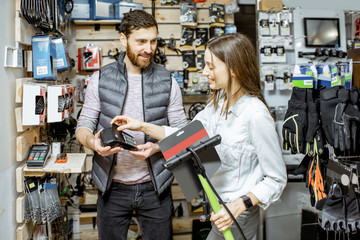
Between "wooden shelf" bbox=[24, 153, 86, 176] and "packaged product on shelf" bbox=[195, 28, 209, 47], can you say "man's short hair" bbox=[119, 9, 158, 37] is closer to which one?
"wooden shelf" bbox=[24, 153, 86, 176]

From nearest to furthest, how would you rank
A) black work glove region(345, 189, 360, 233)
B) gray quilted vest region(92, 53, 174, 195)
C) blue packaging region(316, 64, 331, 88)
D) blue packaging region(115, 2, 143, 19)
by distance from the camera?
gray quilted vest region(92, 53, 174, 195), black work glove region(345, 189, 360, 233), blue packaging region(316, 64, 331, 88), blue packaging region(115, 2, 143, 19)

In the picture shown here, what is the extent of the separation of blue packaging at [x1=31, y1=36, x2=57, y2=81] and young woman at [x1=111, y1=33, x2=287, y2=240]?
115 cm

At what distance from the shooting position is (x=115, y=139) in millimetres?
1591

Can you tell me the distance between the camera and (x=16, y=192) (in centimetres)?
206

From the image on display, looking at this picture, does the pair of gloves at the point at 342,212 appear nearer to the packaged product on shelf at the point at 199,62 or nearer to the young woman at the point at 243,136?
the young woman at the point at 243,136

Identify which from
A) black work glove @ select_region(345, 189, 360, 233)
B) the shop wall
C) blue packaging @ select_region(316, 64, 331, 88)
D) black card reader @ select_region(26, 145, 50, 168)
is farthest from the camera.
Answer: blue packaging @ select_region(316, 64, 331, 88)

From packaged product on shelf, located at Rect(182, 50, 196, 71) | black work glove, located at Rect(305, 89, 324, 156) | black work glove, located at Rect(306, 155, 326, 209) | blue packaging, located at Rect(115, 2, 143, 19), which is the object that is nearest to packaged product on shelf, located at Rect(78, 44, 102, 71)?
blue packaging, located at Rect(115, 2, 143, 19)

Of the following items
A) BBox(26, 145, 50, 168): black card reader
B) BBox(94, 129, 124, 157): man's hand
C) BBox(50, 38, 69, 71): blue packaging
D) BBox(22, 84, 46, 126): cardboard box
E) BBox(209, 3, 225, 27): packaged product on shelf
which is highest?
BBox(209, 3, 225, 27): packaged product on shelf

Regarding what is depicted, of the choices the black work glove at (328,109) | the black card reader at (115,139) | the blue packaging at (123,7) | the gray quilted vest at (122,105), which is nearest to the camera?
the black card reader at (115,139)

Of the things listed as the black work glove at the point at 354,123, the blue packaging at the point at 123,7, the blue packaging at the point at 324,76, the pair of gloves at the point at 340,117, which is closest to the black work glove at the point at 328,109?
the pair of gloves at the point at 340,117

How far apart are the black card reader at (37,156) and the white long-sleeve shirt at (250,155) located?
1187 mm

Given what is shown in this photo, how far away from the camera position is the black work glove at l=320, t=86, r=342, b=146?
7.80 ft

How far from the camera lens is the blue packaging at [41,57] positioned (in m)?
2.10

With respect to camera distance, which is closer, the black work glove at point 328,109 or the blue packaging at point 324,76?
the black work glove at point 328,109
